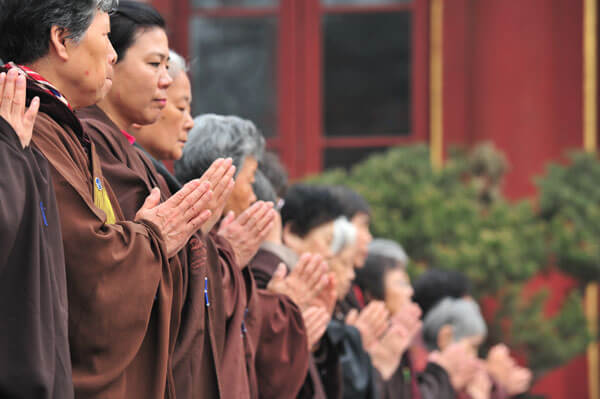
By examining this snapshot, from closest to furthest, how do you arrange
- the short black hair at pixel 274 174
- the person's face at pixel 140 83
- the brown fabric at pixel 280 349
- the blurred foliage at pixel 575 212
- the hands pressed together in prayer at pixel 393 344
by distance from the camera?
the person's face at pixel 140 83, the brown fabric at pixel 280 349, the short black hair at pixel 274 174, the hands pressed together in prayer at pixel 393 344, the blurred foliage at pixel 575 212

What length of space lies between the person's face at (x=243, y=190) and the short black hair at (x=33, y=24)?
101 centimetres

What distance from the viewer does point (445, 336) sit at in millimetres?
4531

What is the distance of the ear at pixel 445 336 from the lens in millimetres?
4520

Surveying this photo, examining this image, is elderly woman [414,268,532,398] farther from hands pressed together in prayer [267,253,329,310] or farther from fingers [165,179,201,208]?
fingers [165,179,201,208]

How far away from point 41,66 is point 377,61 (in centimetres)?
572

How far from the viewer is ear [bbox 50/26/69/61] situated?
1.88 meters

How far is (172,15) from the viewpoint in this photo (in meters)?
7.33

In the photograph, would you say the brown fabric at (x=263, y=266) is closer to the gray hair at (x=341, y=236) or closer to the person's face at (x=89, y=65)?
the gray hair at (x=341, y=236)

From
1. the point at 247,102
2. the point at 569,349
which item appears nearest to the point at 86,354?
the point at 569,349

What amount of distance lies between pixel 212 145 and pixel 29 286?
126 cm

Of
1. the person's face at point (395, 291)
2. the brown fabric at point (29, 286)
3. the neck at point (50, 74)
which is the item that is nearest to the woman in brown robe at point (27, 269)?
the brown fabric at point (29, 286)

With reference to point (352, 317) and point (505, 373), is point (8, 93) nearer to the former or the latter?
Result: point (352, 317)

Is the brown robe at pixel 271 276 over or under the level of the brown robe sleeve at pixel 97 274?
under

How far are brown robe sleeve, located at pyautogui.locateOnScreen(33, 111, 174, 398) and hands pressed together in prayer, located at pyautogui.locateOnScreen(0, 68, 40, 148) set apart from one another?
107mm
